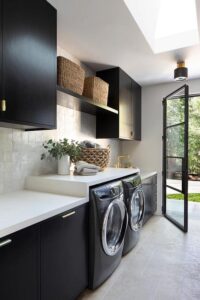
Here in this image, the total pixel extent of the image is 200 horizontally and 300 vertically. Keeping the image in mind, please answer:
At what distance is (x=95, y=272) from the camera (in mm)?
1732

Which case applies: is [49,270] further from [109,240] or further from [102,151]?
[102,151]

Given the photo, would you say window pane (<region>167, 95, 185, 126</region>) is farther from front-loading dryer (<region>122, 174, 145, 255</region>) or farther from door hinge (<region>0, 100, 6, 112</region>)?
door hinge (<region>0, 100, 6, 112</region>)

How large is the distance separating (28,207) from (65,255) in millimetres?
427

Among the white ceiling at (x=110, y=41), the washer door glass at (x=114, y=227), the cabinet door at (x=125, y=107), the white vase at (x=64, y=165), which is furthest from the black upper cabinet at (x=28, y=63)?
the cabinet door at (x=125, y=107)

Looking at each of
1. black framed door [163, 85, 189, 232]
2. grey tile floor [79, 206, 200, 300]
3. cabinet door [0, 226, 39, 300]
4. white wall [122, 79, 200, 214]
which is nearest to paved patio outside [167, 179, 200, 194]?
black framed door [163, 85, 189, 232]

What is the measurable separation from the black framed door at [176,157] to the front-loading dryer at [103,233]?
5.05 ft

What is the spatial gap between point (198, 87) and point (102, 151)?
2163 millimetres

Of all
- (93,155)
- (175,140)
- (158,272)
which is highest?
(175,140)

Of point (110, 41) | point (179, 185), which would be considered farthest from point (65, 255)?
point (179, 185)

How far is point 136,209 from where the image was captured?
8.49 feet

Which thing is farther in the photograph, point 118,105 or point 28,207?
point 118,105

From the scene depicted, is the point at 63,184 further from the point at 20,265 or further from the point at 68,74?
the point at 68,74

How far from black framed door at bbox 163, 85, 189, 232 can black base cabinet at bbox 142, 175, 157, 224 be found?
6.8 inches

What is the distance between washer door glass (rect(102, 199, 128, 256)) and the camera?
1.79 m
